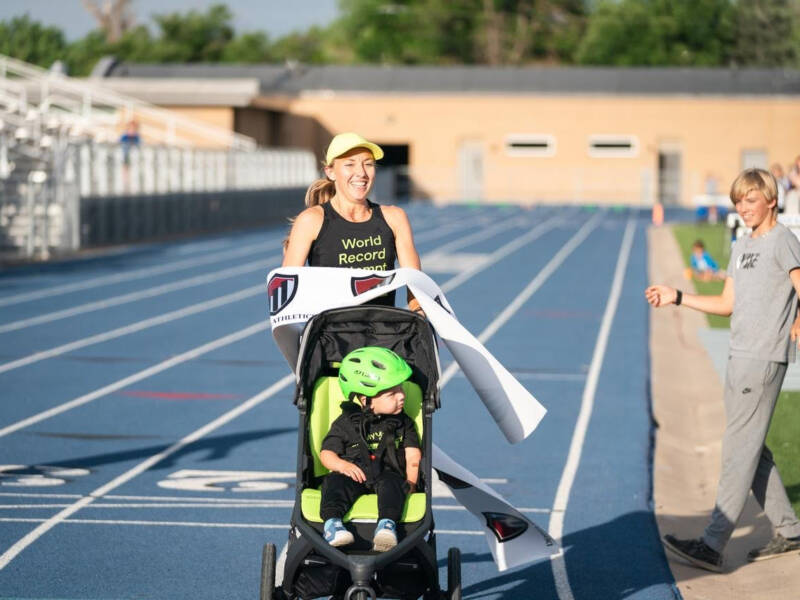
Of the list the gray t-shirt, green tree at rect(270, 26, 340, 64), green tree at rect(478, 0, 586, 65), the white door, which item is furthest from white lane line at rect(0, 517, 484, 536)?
green tree at rect(270, 26, 340, 64)

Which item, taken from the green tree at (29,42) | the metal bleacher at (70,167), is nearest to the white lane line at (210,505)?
the metal bleacher at (70,167)

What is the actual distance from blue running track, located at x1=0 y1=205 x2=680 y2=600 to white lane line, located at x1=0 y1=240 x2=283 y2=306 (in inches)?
4.4

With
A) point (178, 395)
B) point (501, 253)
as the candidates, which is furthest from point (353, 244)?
point (501, 253)

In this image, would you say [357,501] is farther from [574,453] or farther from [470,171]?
[470,171]

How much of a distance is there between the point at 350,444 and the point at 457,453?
487 cm

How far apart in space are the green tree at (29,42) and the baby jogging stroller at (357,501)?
8145 cm

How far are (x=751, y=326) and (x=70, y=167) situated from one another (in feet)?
85.6

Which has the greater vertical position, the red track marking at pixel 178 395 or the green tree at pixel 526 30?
the green tree at pixel 526 30

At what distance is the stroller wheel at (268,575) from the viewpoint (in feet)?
19.1

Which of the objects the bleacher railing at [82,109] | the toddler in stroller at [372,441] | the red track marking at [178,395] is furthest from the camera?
the bleacher railing at [82,109]

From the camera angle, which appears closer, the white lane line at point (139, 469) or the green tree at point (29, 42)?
Result: the white lane line at point (139, 469)

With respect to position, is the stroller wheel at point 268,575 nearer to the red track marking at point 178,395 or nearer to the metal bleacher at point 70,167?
the red track marking at point 178,395

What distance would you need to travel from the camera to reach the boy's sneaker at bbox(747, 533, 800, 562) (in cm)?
762

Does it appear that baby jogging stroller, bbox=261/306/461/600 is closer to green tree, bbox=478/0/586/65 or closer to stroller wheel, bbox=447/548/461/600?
stroller wheel, bbox=447/548/461/600
